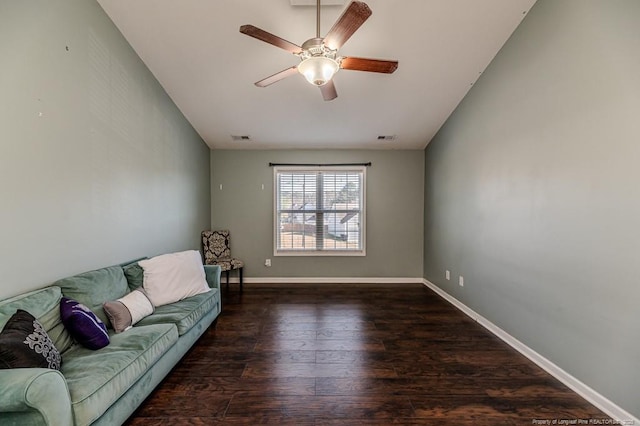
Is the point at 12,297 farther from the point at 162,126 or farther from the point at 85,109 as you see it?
the point at 162,126

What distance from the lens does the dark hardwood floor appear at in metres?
1.76

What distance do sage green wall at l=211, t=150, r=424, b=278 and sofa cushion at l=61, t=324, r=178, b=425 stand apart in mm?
2990

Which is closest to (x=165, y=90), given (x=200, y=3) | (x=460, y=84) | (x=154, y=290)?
(x=200, y=3)

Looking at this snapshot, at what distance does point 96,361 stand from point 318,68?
2419mm

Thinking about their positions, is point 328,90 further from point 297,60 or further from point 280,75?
point 297,60

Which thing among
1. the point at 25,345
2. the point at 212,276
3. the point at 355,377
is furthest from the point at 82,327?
the point at 355,377

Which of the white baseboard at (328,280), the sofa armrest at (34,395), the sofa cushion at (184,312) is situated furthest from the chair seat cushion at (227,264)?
the sofa armrest at (34,395)

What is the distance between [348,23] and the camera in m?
1.86

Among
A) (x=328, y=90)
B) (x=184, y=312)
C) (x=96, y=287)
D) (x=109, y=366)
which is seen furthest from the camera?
(x=328, y=90)

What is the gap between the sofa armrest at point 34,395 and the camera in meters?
1.10

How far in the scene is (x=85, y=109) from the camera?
227 centimetres

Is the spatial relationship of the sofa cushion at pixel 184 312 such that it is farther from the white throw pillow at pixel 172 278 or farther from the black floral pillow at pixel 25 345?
the black floral pillow at pixel 25 345

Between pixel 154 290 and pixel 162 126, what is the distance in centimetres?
204

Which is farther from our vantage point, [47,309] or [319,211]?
[319,211]
